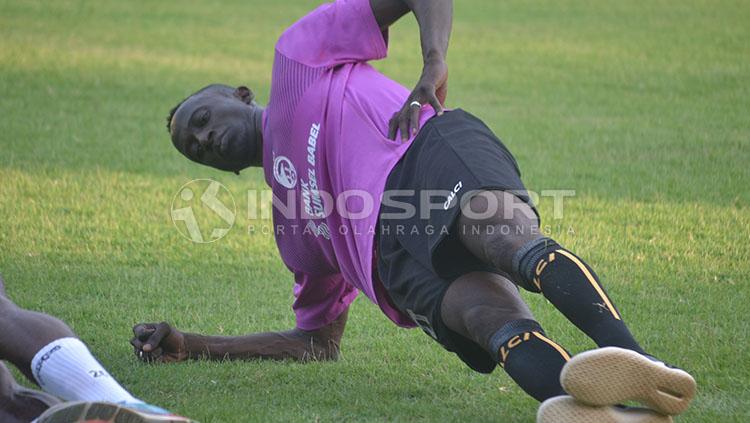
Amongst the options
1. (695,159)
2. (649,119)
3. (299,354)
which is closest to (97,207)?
(299,354)

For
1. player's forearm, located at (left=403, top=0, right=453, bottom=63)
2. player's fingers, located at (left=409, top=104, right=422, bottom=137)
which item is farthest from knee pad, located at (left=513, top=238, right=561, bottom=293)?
player's forearm, located at (left=403, top=0, right=453, bottom=63)

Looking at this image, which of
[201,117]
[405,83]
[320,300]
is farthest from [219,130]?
[405,83]

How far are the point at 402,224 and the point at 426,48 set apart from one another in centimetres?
75

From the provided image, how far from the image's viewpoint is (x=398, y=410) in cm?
414

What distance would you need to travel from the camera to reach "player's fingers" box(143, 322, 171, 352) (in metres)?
4.66

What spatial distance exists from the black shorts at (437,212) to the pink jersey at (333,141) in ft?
0.28

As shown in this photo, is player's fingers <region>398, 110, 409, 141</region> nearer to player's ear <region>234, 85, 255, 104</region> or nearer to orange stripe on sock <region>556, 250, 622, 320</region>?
orange stripe on sock <region>556, 250, 622, 320</region>

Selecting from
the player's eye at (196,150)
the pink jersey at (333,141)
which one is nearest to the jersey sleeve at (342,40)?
the pink jersey at (333,141)

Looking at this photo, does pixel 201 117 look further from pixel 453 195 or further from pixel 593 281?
pixel 593 281

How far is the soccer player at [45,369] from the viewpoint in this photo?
340cm

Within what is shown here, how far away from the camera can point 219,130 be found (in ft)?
15.5

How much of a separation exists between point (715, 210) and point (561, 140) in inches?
93.4

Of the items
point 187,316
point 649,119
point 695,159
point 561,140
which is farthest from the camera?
point 649,119

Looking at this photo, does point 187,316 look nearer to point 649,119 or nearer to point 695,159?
point 695,159
